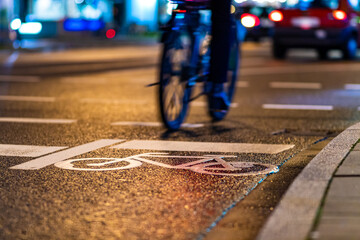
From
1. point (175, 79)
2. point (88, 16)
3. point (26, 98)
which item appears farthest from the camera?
point (88, 16)

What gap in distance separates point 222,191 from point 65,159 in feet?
5.40

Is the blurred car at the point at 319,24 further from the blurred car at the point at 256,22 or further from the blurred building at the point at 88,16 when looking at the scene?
the blurred building at the point at 88,16

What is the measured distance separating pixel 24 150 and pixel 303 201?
3.09m

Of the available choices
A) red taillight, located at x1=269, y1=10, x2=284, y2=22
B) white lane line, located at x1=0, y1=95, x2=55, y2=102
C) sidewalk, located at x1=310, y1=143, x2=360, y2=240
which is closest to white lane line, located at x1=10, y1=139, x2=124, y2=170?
sidewalk, located at x1=310, y1=143, x2=360, y2=240

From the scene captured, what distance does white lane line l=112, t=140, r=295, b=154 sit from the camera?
22.0 ft

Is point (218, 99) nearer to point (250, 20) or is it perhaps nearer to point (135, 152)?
point (135, 152)

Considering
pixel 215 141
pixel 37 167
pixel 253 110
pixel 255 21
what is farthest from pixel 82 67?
pixel 255 21

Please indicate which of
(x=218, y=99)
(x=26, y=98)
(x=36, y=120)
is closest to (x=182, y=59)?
(x=218, y=99)

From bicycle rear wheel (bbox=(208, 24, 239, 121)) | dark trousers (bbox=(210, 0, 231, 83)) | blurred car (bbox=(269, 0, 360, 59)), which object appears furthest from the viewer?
blurred car (bbox=(269, 0, 360, 59))

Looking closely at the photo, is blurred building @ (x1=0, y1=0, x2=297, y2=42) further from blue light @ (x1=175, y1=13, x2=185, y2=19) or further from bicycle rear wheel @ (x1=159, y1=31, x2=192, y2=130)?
blue light @ (x1=175, y1=13, x2=185, y2=19)

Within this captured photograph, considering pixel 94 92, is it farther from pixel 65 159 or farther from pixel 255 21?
pixel 255 21

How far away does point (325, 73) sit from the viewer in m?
15.6

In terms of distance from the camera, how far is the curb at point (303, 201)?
150 inches

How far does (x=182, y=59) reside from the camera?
7914 millimetres
